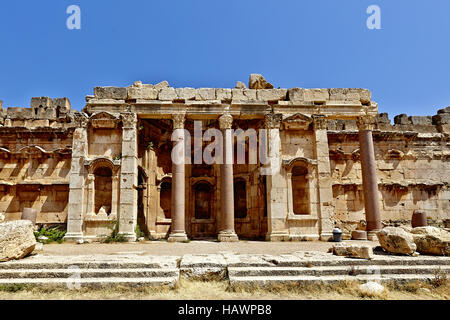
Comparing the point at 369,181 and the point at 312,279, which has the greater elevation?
the point at 369,181

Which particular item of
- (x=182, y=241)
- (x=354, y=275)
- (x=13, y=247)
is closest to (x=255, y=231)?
(x=182, y=241)

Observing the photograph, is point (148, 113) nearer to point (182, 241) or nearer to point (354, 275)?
point (182, 241)

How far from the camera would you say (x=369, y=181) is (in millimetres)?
15578

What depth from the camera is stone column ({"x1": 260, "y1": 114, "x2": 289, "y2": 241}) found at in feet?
47.6

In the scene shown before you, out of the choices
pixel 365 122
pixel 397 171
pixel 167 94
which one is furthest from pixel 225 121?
pixel 397 171

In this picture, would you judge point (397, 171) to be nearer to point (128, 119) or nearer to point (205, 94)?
point (205, 94)

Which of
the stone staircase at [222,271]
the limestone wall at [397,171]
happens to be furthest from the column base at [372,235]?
the stone staircase at [222,271]

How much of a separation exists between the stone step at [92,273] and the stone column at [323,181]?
1000 centimetres

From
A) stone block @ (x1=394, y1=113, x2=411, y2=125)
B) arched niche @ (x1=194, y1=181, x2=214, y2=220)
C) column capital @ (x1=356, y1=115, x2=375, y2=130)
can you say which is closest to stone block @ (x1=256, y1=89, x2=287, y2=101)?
column capital @ (x1=356, y1=115, x2=375, y2=130)

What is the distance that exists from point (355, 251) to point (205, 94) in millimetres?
10663

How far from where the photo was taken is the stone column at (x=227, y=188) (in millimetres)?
14297

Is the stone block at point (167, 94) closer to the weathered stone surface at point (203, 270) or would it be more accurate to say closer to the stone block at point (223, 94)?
the stone block at point (223, 94)
